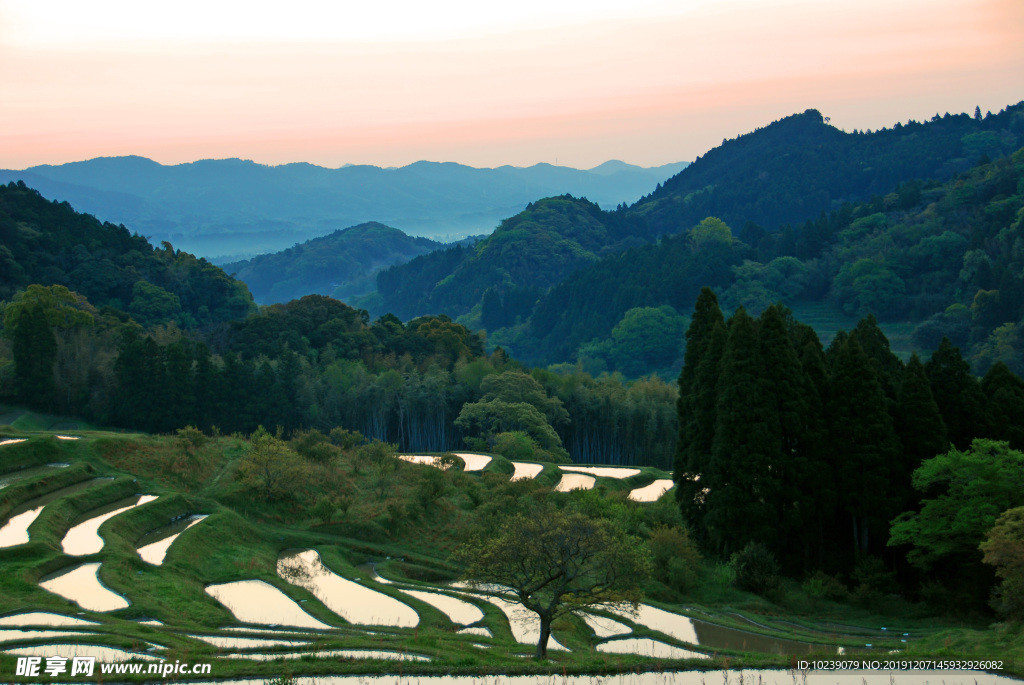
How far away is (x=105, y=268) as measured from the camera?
87.4 m

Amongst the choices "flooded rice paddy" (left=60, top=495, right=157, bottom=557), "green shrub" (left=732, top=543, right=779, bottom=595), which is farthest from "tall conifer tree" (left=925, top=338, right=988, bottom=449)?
"flooded rice paddy" (left=60, top=495, right=157, bottom=557)

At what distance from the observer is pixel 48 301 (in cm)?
6038

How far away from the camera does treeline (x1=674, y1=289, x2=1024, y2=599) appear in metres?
31.5

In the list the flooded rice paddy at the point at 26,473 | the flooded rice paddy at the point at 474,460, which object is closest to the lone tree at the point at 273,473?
the flooded rice paddy at the point at 26,473

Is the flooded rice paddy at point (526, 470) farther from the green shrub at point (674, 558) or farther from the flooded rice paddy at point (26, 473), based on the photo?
the flooded rice paddy at point (26, 473)

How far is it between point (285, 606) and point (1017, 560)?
20392 mm

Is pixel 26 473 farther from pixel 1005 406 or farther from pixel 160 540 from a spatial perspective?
pixel 1005 406

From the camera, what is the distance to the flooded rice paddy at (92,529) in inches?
1078

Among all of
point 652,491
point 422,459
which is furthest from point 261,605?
point 652,491

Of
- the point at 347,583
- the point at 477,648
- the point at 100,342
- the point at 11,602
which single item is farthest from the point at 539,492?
the point at 100,342

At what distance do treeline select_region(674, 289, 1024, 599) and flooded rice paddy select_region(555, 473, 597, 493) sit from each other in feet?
39.7

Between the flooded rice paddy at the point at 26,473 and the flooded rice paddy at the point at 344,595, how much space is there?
11.0 m

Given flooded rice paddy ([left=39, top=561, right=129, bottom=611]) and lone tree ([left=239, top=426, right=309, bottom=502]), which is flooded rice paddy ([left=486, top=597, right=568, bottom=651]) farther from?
lone tree ([left=239, top=426, right=309, bottom=502])

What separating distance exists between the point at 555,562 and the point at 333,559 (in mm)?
13872
